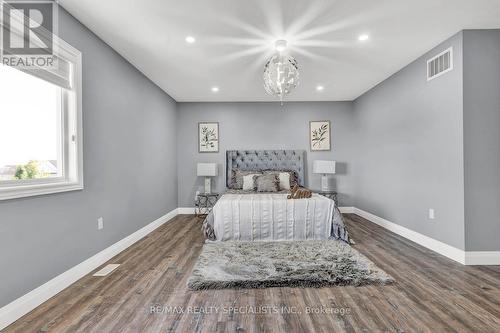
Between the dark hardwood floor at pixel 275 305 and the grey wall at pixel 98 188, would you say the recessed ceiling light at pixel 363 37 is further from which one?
the grey wall at pixel 98 188

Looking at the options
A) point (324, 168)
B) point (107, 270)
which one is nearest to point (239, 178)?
point (324, 168)

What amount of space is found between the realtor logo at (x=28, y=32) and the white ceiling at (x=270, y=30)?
0.23 metres

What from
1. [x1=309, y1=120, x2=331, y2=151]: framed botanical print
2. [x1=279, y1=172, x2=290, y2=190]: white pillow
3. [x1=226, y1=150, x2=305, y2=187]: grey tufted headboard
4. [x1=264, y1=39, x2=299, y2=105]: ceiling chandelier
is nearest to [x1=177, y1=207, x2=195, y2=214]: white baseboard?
[x1=226, y1=150, x2=305, y2=187]: grey tufted headboard

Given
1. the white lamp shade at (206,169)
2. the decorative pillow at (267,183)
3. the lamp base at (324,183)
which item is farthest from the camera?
the lamp base at (324,183)

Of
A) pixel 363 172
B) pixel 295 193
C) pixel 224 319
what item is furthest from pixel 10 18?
pixel 363 172

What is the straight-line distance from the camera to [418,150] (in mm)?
3631

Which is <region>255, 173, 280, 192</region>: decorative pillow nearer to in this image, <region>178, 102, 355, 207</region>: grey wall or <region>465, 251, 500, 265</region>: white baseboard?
<region>178, 102, 355, 207</region>: grey wall

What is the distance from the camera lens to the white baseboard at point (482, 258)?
111 inches

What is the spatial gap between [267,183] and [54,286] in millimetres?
3447

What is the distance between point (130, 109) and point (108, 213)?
1.54 m

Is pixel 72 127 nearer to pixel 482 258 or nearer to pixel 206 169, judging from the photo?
pixel 206 169

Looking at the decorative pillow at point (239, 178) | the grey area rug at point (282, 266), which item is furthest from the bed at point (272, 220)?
the decorative pillow at point (239, 178)

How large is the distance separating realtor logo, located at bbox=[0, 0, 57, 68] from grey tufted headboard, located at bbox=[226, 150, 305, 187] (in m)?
3.81

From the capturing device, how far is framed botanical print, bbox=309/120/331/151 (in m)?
5.84
